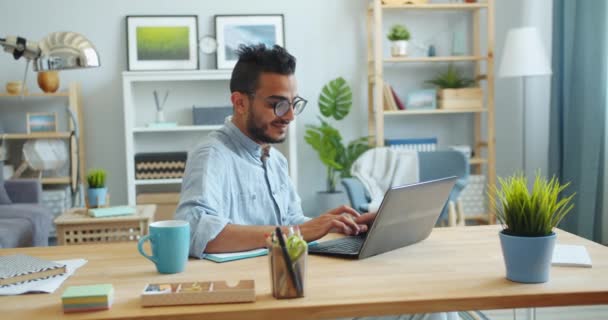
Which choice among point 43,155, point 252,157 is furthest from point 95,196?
point 252,157

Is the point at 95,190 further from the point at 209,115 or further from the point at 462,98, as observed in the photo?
the point at 462,98

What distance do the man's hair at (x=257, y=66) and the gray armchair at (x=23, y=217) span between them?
1936 millimetres

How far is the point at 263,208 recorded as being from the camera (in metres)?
1.89

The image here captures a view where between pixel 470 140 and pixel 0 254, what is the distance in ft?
13.9

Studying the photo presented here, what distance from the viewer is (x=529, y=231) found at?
128 centimetres

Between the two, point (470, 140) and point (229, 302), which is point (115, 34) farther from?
point (229, 302)

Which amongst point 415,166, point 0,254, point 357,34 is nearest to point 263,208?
point 0,254

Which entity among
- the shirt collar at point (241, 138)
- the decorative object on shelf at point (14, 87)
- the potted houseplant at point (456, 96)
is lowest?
the shirt collar at point (241, 138)

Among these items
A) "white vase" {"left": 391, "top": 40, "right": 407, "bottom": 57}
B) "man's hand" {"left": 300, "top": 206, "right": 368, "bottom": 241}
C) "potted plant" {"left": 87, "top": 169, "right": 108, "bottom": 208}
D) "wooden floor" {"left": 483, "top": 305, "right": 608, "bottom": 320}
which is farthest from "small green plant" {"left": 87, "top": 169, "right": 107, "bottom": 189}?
"white vase" {"left": 391, "top": 40, "right": 407, "bottom": 57}

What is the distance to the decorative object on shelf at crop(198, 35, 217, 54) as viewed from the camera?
4.94 metres

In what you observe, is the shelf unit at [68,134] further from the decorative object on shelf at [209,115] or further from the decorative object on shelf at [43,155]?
the decorative object on shelf at [209,115]

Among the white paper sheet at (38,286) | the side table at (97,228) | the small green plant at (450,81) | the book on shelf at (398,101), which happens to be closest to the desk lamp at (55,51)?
the white paper sheet at (38,286)

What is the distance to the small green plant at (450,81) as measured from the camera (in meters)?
4.90

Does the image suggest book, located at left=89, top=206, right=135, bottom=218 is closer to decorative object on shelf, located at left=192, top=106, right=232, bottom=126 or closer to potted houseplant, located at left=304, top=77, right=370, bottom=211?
decorative object on shelf, located at left=192, top=106, right=232, bottom=126
